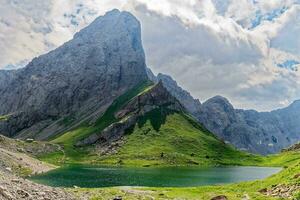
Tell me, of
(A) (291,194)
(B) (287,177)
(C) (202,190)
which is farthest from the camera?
(C) (202,190)

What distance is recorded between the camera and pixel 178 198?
65.1 m

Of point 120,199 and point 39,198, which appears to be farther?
point 120,199

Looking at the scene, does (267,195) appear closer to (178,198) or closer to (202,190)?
(178,198)

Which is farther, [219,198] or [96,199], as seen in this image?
[219,198]

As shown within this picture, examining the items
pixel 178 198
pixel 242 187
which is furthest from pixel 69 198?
pixel 242 187

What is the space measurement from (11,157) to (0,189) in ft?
466

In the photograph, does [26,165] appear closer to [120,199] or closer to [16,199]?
[120,199]

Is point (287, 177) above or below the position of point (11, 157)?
below

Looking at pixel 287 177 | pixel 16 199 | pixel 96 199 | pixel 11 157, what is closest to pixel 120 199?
pixel 96 199

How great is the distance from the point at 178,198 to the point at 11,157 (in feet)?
397

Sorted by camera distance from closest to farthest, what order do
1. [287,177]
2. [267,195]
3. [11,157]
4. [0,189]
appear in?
[0,189] → [267,195] → [287,177] → [11,157]

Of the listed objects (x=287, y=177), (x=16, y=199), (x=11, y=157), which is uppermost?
(x=11, y=157)

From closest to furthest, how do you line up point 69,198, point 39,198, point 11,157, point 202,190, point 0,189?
1. point 0,189
2. point 39,198
3. point 69,198
4. point 202,190
5. point 11,157

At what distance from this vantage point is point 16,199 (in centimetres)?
3634
